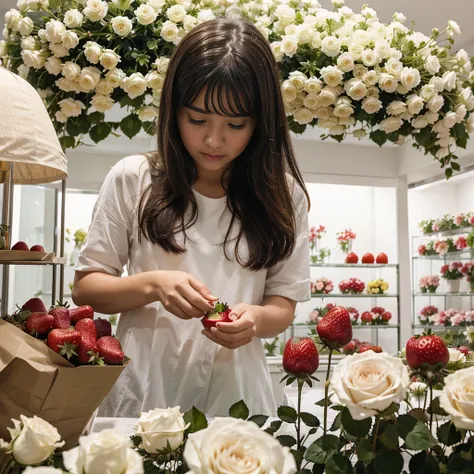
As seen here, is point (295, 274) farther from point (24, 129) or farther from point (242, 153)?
point (24, 129)

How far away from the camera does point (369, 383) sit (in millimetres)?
608

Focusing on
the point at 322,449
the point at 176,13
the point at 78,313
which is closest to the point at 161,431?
the point at 322,449

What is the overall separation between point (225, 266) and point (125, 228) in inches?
10.0

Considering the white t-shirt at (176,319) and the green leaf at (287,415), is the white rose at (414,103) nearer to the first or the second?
the white t-shirt at (176,319)

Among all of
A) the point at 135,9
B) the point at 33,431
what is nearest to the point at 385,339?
the point at 135,9

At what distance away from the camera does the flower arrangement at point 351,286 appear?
657 cm

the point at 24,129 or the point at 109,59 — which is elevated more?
the point at 109,59

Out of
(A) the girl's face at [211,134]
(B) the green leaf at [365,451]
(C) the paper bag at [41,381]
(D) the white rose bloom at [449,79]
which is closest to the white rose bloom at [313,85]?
(D) the white rose bloom at [449,79]

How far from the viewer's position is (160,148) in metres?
1.49

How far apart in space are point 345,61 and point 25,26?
1178 mm

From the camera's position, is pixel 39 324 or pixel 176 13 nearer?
pixel 39 324

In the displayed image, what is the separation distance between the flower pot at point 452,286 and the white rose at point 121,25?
5269 mm

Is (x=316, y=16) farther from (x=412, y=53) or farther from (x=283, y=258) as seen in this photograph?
(x=283, y=258)

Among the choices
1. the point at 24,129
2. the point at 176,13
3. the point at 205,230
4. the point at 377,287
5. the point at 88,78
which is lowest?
the point at 377,287
